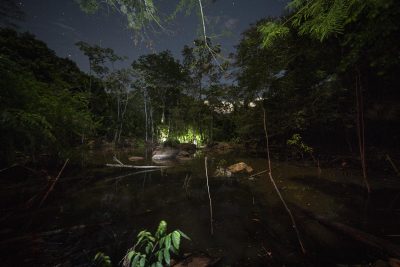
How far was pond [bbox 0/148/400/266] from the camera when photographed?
408 cm

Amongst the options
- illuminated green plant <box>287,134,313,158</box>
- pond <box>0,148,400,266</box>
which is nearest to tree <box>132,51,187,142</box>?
illuminated green plant <box>287,134,313,158</box>

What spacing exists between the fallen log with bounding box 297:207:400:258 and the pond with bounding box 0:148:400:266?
5.2 inches

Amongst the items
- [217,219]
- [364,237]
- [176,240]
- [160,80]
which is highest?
[160,80]

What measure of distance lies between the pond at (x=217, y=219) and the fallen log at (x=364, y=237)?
0.43 feet

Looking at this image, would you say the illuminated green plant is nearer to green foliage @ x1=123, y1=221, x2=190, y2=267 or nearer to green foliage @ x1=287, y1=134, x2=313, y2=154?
green foliage @ x1=287, y1=134, x2=313, y2=154

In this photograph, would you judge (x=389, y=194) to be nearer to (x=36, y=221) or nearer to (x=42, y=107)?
(x=36, y=221)

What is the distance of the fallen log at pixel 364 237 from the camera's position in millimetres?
3738

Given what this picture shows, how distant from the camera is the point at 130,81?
101 feet

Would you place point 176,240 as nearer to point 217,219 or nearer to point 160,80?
point 217,219

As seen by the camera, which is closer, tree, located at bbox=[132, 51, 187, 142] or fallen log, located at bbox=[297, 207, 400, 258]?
fallen log, located at bbox=[297, 207, 400, 258]

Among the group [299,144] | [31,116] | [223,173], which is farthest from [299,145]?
[31,116]

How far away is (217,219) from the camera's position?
5785 mm

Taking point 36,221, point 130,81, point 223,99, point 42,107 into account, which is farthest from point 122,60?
point 36,221

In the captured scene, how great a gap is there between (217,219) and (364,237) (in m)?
3.20
